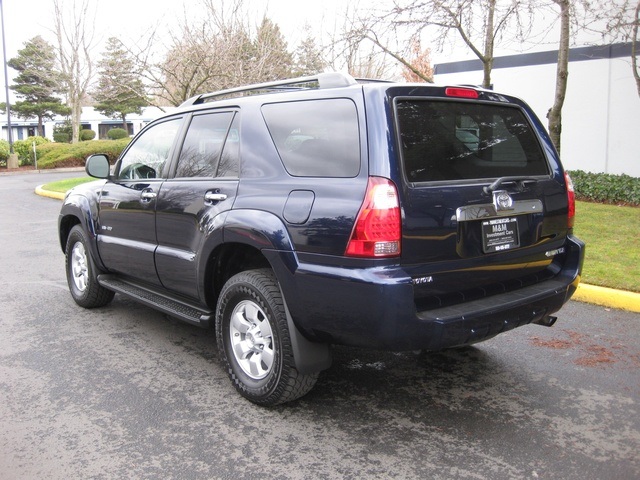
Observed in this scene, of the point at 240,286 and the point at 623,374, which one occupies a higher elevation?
the point at 240,286

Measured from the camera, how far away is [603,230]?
8500 mm

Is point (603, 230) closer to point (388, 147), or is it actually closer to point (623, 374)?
point (623, 374)

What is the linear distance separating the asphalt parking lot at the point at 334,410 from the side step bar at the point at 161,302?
395 millimetres

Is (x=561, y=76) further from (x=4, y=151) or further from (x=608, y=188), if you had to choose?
(x=4, y=151)

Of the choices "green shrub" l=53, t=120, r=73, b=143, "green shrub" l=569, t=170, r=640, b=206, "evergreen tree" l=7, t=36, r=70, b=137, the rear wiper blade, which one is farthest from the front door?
"evergreen tree" l=7, t=36, r=70, b=137

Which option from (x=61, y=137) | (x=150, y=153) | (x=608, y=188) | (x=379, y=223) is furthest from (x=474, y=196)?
(x=61, y=137)

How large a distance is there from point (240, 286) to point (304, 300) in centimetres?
57

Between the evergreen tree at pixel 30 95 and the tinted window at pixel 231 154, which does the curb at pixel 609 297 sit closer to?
the tinted window at pixel 231 154

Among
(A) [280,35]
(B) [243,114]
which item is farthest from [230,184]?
(A) [280,35]

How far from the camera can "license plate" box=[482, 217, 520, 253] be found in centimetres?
342

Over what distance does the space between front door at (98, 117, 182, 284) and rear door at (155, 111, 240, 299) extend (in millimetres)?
178

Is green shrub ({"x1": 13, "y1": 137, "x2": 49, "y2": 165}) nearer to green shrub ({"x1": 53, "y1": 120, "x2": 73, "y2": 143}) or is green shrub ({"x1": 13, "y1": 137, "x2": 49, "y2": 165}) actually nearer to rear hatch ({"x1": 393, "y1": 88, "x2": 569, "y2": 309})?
green shrub ({"x1": 53, "y1": 120, "x2": 73, "y2": 143})

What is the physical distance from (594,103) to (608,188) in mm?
2792

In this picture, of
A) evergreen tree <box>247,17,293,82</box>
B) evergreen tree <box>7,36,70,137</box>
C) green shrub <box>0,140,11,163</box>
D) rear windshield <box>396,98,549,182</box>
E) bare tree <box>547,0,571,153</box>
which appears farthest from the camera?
evergreen tree <box>7,36,70,137</box>
